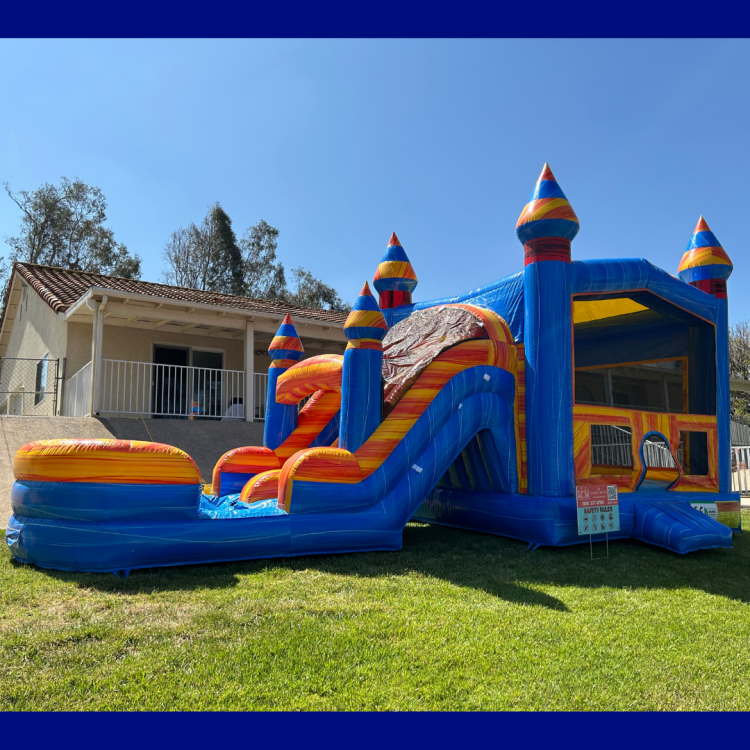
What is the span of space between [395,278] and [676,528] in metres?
4.64

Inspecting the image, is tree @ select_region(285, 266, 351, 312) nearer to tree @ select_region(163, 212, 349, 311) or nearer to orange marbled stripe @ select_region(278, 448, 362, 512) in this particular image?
tree @ select_region(163, 212, 349, 311)

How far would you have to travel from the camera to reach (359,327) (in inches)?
227

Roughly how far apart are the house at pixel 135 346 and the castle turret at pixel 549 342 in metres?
7.16

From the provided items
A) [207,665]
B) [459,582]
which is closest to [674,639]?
[459,582]

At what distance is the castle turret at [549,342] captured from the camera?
6.01 metres

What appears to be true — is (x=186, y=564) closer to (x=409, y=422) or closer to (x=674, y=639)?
(x=409, y=422)

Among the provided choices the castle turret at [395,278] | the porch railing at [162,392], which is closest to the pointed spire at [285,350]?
the castle turret at [395,278]

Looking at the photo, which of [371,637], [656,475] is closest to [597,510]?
[371,637]

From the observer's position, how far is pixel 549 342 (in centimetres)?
611

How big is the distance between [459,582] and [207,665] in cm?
225

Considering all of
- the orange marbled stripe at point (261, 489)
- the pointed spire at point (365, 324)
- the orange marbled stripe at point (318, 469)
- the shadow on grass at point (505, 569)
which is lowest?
the shadow on grass at point (505, 569)

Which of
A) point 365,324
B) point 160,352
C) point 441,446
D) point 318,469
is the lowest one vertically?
point 318,469

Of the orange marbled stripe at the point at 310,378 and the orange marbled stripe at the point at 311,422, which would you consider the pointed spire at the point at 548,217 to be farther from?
the orange marbled stripe at the point at 311,422

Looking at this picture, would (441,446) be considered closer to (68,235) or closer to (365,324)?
(365,324)
